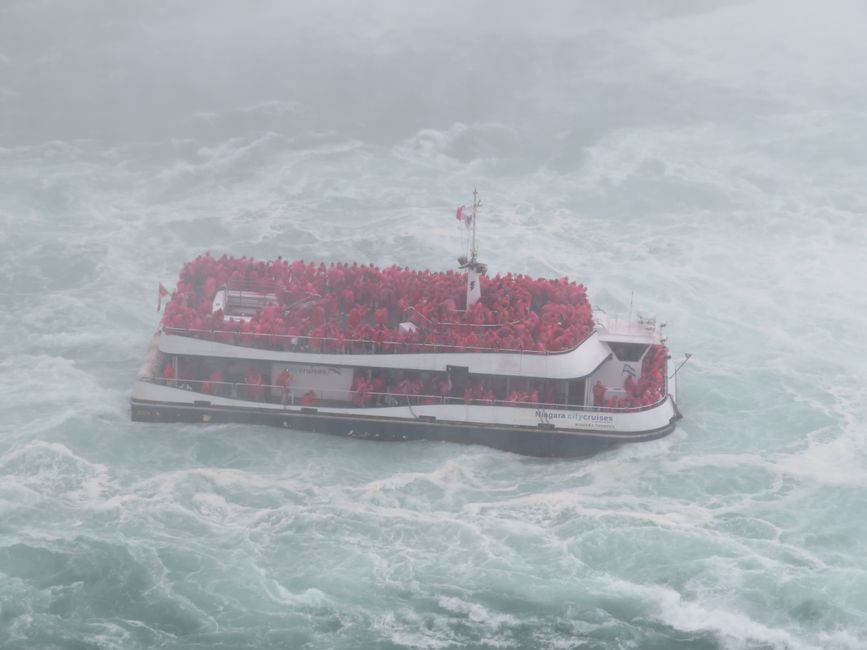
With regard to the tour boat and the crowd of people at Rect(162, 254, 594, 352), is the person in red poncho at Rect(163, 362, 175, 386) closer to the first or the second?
the tour boat

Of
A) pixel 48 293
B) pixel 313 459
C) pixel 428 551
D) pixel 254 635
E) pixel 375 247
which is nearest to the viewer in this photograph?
pixel 254 635

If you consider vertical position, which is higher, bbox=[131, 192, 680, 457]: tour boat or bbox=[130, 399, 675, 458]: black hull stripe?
bbox=[131, 192, 680, 457]: tour boat

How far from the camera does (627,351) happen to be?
34000mm

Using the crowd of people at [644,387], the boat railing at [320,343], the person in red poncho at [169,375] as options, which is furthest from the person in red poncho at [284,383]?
the crowd of people at [644,387]

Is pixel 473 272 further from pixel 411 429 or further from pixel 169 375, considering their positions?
pixel 169 375

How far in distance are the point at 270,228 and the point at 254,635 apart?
2595 cm

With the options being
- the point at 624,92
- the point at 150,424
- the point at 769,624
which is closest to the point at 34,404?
the point at 150,424

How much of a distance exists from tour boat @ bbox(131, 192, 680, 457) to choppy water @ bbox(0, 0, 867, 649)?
0.72m

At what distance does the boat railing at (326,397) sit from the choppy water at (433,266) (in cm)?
108

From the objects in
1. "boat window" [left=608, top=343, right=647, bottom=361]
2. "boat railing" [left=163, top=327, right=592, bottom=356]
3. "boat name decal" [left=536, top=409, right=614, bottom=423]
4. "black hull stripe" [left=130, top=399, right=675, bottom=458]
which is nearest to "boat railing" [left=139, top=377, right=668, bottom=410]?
"boat name decal" [left=536, top=409, right=614, bottom=423]

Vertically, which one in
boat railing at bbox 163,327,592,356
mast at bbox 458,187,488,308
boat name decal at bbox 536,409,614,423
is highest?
mast at bbox 458,187,488,308

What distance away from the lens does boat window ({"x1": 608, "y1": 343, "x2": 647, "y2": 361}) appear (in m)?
33.9

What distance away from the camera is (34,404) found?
3375cm

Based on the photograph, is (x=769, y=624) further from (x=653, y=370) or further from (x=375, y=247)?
(x=375, y=247)
